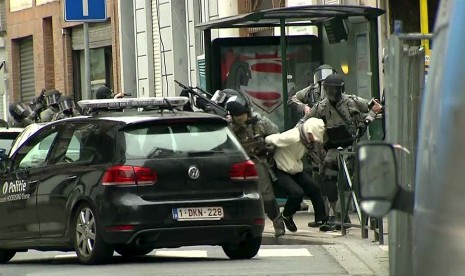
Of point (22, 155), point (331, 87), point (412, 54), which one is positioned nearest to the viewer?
point (412, 54)

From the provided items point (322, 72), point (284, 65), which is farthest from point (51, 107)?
point (322, 72)

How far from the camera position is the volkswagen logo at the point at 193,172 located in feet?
45.6

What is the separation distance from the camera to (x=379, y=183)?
15.3 ft

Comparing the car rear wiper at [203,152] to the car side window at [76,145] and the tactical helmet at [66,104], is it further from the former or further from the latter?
the tactical helmet at [66,104]

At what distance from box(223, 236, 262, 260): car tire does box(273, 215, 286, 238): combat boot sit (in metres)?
1.86

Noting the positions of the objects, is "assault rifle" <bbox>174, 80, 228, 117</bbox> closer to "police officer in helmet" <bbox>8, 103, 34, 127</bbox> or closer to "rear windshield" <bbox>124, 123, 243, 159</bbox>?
"rear windshield" <bbox>124, 123, 243, 159</bbox>

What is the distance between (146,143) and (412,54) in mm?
5373

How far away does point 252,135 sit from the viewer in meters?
16.9

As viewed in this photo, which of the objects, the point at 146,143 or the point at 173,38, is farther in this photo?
the point at 173,38

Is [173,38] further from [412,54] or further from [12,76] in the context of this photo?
[412,54]

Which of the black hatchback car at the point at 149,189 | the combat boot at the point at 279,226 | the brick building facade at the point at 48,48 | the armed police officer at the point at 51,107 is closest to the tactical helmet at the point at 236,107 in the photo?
the combat boot at the point at 279,226

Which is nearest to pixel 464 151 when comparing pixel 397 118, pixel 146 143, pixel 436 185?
pixel 436 185

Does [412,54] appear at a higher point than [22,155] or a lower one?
higher

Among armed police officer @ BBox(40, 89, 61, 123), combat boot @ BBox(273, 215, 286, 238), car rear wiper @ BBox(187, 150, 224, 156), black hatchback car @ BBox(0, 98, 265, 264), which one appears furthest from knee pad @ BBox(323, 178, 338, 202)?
armed police officer @ BBox(40, 89, 61, 123)
